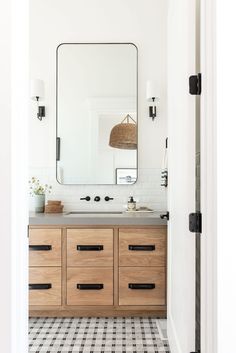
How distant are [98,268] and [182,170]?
1.33 meters

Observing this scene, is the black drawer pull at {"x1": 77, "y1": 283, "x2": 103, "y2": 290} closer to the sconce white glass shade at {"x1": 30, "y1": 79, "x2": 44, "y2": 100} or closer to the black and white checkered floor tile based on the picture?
the black and white checkered floor tile

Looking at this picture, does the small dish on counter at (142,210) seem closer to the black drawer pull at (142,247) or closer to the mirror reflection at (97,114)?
the mirror reflection at (97,114)

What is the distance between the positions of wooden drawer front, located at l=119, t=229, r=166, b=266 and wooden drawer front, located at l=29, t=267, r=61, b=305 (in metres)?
0.53

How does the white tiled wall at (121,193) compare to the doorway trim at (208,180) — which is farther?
the white tiled wall at (121,193)

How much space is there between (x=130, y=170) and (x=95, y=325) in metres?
1.41

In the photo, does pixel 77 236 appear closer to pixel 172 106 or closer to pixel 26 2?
pixel 172 106

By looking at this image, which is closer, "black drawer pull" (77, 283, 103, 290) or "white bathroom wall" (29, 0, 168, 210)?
"black drawer pull" (77, 283, 103, 290)

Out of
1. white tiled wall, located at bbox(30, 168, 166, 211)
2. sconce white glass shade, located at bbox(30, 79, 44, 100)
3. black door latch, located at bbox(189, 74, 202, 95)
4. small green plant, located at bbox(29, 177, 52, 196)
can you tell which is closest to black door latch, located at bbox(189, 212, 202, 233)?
black door latch, located at bbox(189, 74, 202, 95)

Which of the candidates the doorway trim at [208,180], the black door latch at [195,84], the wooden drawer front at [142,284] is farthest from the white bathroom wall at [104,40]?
the doorway trim at [208,180]

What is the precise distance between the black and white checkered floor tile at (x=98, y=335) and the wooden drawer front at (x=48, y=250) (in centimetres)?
48

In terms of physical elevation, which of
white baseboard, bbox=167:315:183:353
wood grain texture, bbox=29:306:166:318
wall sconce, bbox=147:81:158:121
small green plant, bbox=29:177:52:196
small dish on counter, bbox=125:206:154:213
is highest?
wall sconce, bbox=147:81:158:121

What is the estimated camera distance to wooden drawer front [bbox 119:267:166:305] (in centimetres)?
258

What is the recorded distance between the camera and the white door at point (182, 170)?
1.41 metres

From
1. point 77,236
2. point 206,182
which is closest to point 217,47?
point 206,182
